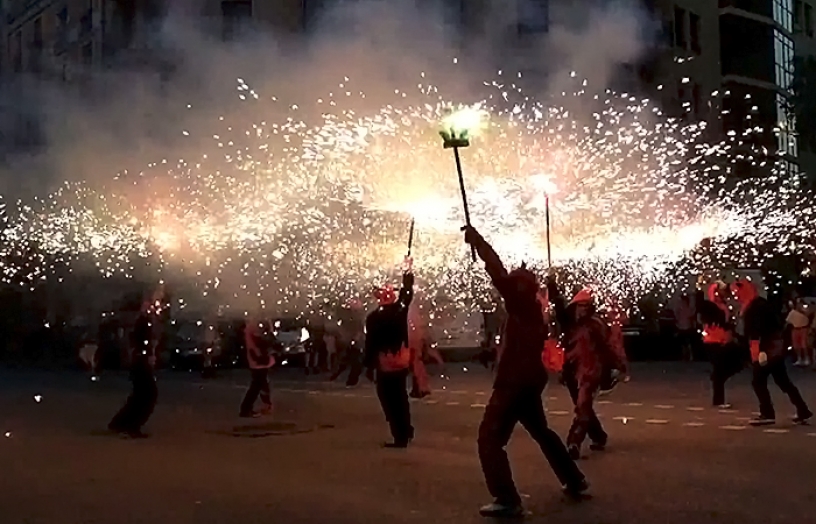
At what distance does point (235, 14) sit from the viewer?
18.2 metres

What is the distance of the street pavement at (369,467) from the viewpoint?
9.54m

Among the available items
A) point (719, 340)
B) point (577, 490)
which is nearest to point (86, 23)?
point (719, 340)

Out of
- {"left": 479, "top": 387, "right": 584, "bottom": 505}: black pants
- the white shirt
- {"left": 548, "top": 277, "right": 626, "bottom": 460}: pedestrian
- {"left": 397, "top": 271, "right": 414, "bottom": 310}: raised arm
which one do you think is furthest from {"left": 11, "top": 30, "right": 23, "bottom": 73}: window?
the white shirt

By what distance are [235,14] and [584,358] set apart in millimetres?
8293

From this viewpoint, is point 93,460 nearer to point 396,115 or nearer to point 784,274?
point 396,115

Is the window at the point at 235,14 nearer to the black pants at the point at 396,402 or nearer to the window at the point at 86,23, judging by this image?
the window at the point at 86,23

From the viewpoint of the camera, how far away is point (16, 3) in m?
16.9

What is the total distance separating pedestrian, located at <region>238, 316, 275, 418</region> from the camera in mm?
17984

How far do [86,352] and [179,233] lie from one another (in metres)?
9.37

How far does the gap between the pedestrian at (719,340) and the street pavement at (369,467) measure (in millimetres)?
490

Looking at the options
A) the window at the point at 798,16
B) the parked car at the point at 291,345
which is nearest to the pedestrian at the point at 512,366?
the parked car at the point at 291,345

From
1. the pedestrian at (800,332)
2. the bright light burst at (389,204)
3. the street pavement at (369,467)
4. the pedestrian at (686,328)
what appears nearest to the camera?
the street pavement at (369,467)

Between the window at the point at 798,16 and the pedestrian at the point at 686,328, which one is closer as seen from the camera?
the pedestrian at the point at 686,328

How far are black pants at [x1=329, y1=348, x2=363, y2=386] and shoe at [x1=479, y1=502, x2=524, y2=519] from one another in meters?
15.5
